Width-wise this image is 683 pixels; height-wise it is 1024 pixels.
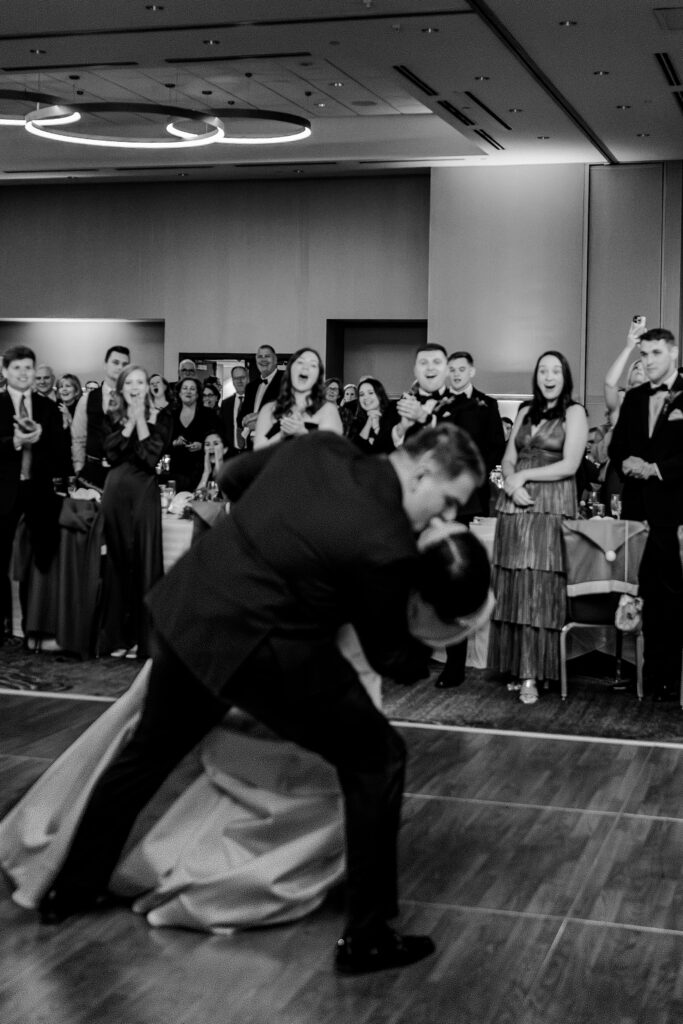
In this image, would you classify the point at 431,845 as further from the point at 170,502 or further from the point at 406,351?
the point at 406,351

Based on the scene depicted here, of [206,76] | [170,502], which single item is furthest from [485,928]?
[206,76]

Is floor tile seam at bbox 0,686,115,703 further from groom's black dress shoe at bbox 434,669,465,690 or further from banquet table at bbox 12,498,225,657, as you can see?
groom's black dress shoe at bbox 434,669,465,690

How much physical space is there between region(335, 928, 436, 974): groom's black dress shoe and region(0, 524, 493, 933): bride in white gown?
0.27 m

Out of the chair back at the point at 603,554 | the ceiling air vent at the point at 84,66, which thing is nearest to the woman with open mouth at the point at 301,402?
the chair back at the point at 603,554

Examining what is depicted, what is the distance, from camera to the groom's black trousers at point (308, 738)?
2.95 metres

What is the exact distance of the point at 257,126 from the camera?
12.4m

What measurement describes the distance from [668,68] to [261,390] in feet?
12.9

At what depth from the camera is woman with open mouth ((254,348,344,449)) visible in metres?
6.19

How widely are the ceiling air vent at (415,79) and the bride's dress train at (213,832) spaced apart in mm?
8102

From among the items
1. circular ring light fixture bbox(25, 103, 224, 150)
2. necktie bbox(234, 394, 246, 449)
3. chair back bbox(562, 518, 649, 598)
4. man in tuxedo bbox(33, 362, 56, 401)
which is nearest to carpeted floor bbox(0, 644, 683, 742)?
chair back bbox(562, 518, 649, 598)

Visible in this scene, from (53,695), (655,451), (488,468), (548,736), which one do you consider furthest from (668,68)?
(53,695)

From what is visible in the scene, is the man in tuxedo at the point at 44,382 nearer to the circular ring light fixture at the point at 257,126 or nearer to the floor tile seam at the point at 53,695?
the circular ring light fixture at the point at 257,126

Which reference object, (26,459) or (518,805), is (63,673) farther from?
(518,805)

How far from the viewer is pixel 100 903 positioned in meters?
3.33
